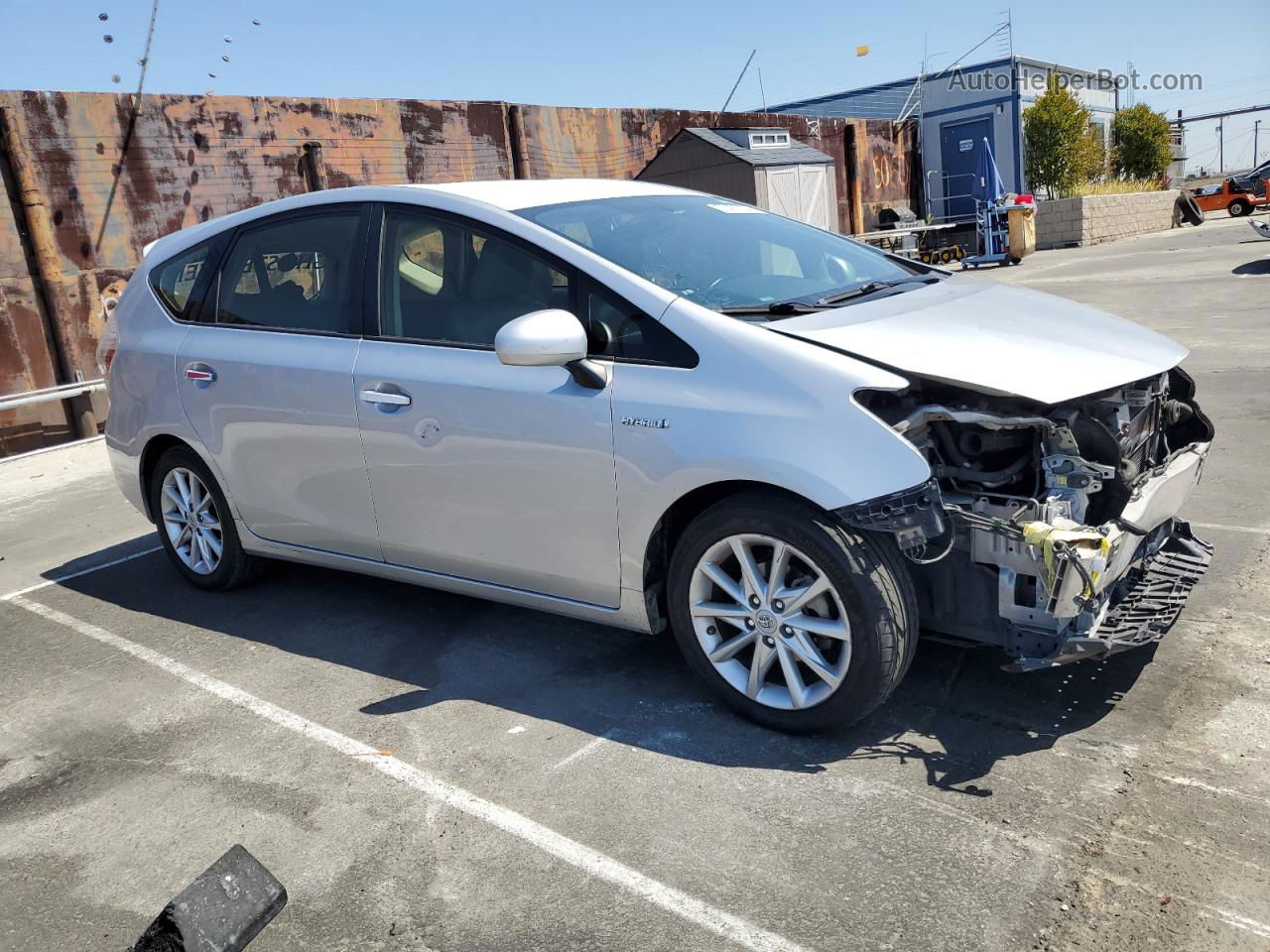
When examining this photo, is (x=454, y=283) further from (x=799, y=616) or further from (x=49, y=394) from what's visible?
(x=49, y=394)

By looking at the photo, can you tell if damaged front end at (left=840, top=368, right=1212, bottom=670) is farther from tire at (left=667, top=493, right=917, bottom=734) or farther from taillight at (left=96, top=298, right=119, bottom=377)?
taillight at (left=96, top=298, right=119, bottom=377)

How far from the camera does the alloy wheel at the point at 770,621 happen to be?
10.7 ft

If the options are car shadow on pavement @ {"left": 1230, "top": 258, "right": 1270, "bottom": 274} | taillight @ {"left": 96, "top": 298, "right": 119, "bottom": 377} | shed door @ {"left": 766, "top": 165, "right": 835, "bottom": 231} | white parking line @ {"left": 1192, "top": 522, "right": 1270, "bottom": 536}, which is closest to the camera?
white parking line @ {"left": 1192, "top": 522, "right": 1270, "bottom": 536}

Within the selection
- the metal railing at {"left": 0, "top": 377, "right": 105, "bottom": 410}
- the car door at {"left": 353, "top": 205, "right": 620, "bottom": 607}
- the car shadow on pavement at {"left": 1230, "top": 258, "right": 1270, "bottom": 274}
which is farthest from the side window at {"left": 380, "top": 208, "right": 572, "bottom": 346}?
the car shadow on pavement at {"left": 1230, "top": 258, "right": 1270, "bottom": 274}

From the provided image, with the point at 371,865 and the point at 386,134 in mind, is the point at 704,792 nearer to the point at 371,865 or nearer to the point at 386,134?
the point at 371,865

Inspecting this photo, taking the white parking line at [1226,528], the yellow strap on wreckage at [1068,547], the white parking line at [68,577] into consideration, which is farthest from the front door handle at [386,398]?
the white parking line at [1226,528]

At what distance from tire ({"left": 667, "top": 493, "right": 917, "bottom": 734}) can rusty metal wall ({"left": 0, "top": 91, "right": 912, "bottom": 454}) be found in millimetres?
9005

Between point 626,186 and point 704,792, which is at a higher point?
point 626,186

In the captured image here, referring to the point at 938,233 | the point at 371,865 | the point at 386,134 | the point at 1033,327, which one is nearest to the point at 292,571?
the point at 371,865

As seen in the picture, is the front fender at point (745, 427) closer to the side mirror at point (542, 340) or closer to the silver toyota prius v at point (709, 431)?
the silver toyota prius v at point (709, 431)

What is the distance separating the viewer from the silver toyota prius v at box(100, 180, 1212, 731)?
10.3 feet

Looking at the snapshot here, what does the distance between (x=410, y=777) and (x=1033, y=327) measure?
2537mm

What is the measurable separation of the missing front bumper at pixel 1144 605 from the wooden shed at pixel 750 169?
13.8 m

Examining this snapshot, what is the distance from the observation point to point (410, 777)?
3.42m
